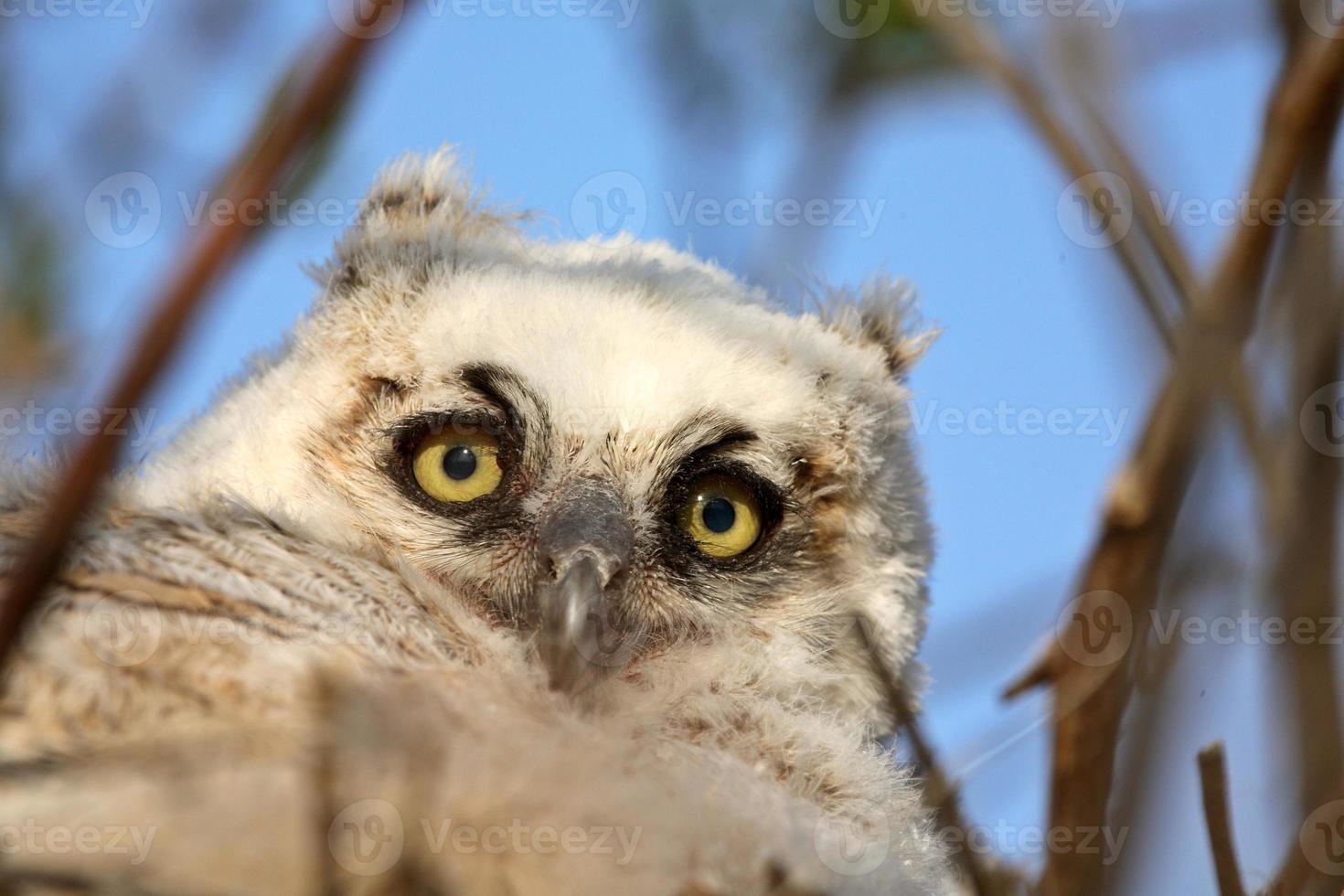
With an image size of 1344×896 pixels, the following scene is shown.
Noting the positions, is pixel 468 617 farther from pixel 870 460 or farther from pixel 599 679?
pixel 870 460

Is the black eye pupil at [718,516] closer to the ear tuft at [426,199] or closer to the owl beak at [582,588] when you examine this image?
the owl beak at [582,588]

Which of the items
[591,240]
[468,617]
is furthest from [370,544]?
[591,240]

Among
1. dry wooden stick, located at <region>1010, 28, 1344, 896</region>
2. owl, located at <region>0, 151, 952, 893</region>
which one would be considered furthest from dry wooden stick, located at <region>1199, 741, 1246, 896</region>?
owl, located at <region>0, 151, 952, 893</region>

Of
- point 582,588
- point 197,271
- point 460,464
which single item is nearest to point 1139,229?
point 197,271

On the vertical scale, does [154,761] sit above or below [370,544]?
below

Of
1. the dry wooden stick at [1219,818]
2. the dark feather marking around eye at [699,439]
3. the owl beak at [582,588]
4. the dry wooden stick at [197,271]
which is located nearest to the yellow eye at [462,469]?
the owl beak at [582,588]

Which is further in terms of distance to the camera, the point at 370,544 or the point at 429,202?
the point at 429,202

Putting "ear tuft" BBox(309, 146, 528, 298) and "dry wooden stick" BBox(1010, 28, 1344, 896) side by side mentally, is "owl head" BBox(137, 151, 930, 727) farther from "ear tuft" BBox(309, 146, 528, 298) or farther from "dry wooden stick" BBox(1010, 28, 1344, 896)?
"dry wooden stick" BBox(1010, 28, 1344, 896)

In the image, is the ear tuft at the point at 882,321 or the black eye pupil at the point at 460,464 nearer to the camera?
the black eye pupil at the point at 460,464
